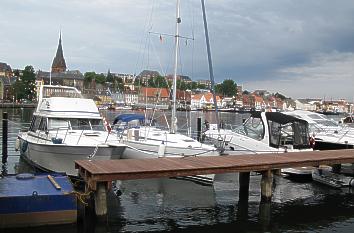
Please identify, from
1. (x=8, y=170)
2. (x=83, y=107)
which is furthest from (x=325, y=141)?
(x=8, y=170)

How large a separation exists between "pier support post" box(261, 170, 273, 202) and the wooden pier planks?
0.90ft

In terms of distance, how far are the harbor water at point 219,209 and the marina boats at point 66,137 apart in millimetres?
2016

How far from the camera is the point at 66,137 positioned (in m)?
18.3

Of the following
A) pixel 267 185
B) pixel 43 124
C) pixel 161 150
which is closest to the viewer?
pixel 267 185

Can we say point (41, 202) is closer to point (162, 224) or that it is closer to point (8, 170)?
point (162, 224)

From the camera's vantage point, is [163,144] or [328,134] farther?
[328,134]

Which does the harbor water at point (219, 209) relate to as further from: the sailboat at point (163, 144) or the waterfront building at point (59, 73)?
the waterfront building at point (59, 73)

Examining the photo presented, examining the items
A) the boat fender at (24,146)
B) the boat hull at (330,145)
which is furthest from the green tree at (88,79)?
the boat hull at (330,145)

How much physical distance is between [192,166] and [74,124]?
27.7 feet

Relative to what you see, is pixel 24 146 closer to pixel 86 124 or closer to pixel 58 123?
pixel 58 123

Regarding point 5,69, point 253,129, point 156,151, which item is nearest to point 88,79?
point 5,69

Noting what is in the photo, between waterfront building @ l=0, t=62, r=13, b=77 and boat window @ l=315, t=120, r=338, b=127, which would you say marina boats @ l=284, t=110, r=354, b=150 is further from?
waterfront building @ l=0, t=62, r=13, b=77

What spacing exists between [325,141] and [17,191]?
1834cm

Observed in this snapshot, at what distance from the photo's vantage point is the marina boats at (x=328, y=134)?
2381 cm
